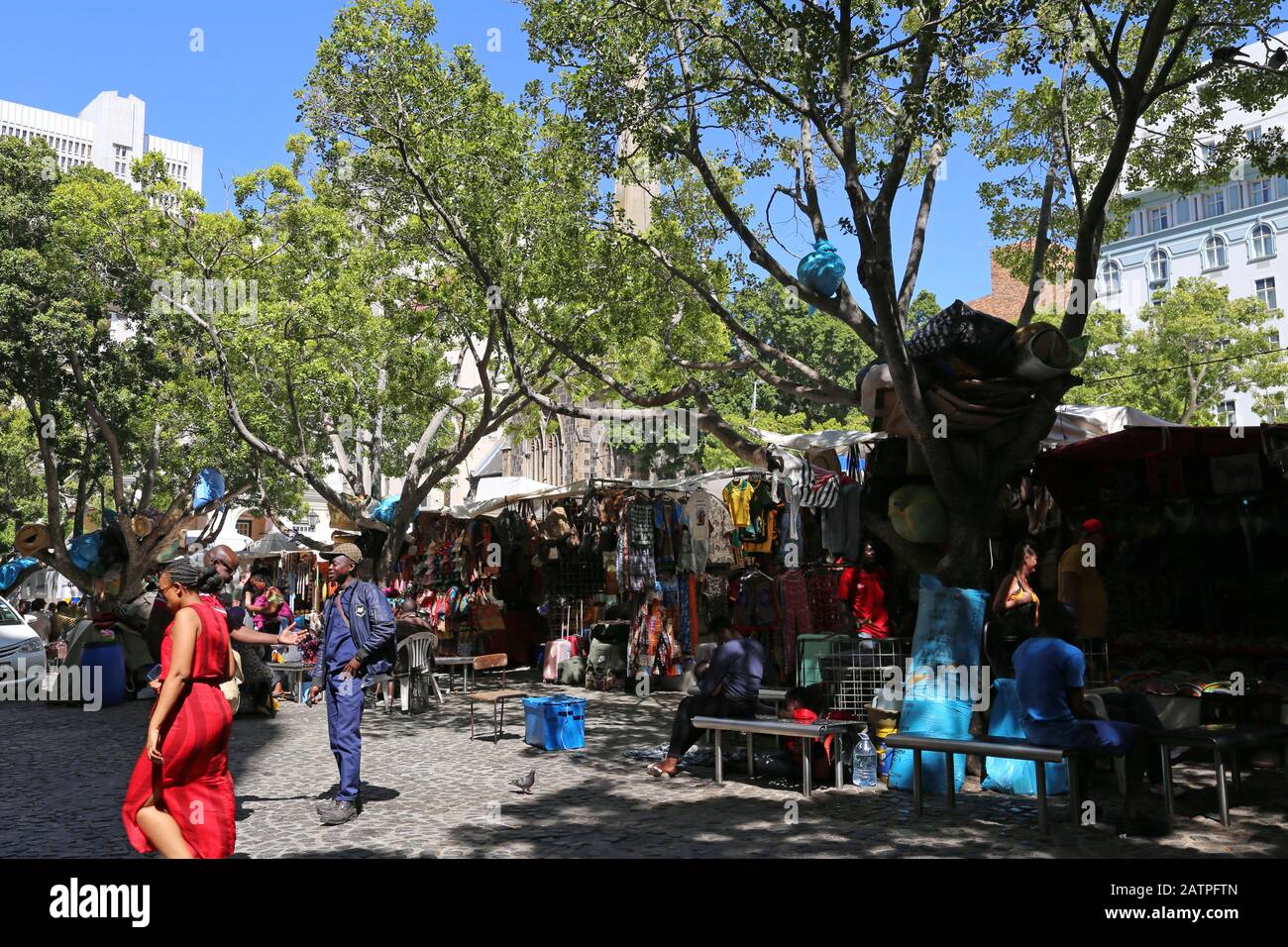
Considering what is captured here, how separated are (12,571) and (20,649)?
14405 mm

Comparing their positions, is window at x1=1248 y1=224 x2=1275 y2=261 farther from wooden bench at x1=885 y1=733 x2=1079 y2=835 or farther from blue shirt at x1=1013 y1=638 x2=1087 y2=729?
blue shirt at x1=1013 y1=638 x2=1087 y2=729

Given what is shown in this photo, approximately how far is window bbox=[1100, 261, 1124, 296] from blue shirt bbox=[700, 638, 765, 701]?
46828 millimetres

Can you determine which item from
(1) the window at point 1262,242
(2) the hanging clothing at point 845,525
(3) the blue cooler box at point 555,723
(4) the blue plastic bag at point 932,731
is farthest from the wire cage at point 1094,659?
(1) the window at point 1262,242

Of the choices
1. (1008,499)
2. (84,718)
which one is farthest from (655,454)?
(1008,499)

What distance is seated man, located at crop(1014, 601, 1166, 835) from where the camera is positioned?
6.90m

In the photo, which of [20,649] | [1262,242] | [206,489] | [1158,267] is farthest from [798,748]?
[1158,267]

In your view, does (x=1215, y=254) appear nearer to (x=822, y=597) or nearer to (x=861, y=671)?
(x=822, y=597)

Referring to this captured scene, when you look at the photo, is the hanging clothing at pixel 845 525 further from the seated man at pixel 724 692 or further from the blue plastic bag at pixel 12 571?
the blue plastic bag at pixel 12 571

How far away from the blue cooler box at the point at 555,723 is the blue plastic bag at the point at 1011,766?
4.23m

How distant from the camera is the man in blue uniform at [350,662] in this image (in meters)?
7.78

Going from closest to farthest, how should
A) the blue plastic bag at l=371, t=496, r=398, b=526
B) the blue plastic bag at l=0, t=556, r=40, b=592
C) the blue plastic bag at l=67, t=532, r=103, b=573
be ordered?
the blue plastic bag at l=371, t=496, r=398, b=526
the blue plastic bag at l=67, t=532, r=103, b=573
the blue plastic bag at l=0, t=556, r=40, b=592

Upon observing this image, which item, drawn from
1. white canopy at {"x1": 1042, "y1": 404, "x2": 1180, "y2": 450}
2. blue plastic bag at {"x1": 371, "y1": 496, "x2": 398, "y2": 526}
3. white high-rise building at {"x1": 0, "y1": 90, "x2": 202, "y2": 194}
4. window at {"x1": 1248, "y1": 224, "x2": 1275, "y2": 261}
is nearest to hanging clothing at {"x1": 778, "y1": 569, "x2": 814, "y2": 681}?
white canopy at {"x1": 1042, "y1": 404, "x2": 1180, "y2": 450}

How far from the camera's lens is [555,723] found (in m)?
10.9
